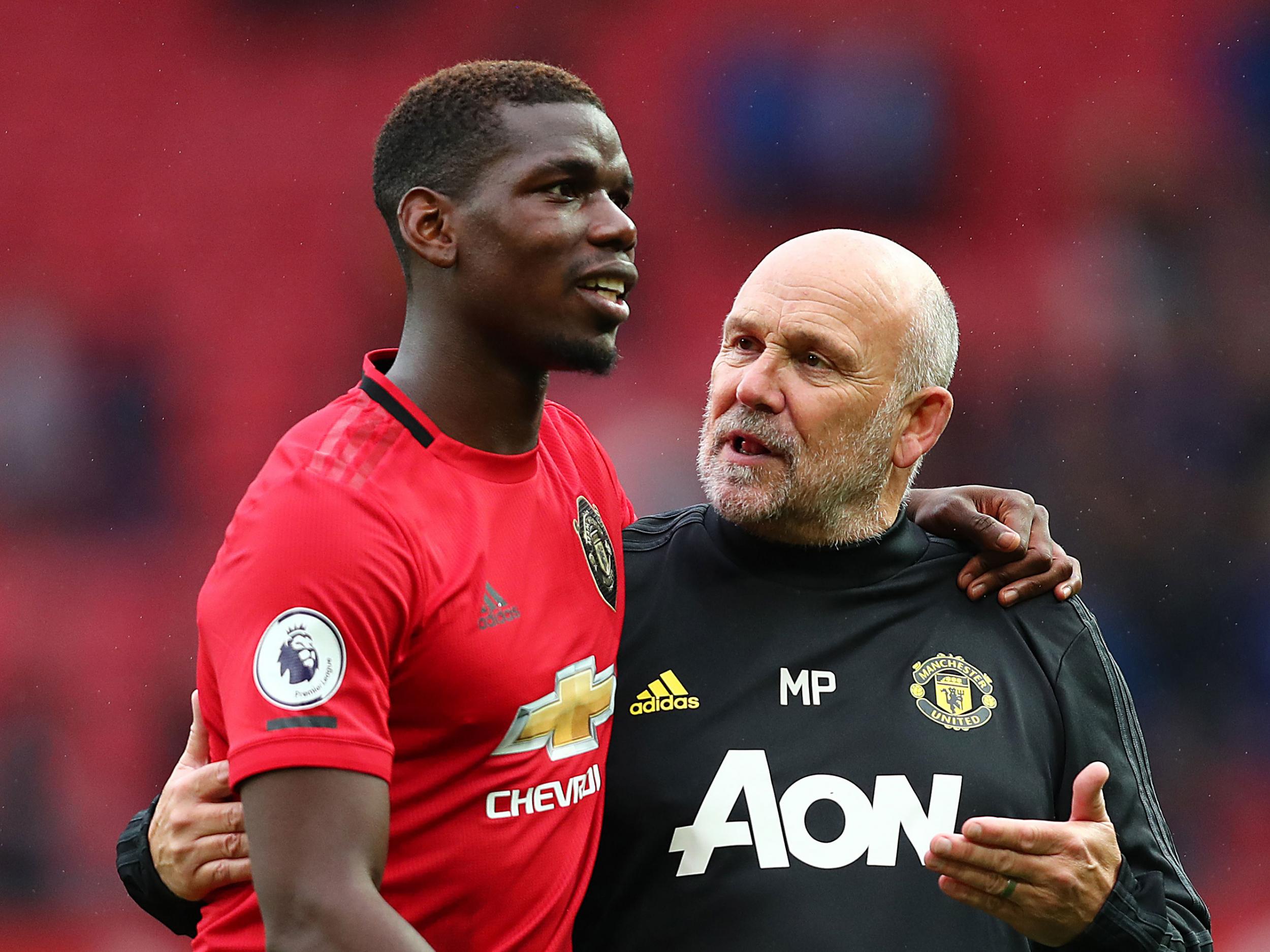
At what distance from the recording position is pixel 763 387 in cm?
272

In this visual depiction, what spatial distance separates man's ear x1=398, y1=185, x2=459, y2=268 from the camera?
2076 millimetres

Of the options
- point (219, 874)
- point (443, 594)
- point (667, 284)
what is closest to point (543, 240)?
point (443, 594)

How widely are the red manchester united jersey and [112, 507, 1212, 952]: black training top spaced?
256 millimetres

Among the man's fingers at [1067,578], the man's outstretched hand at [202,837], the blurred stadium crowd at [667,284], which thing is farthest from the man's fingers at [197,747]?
the blurred stadium crowd at [667,284]

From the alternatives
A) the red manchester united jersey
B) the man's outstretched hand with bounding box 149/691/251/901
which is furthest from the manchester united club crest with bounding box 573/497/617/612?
the man's outstretched hand with bounding box 149/691/251/901

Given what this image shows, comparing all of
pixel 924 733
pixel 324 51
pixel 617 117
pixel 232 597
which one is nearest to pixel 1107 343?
pixel 617 117

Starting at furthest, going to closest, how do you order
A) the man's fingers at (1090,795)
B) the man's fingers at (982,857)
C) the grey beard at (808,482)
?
1. the grey beard at (808,482)
2. the man's fingers at (1090,795)
3. the man's fingers at (982,857)

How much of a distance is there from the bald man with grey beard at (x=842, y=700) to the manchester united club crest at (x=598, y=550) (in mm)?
313

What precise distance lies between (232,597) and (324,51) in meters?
6.60

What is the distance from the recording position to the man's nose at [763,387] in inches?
107

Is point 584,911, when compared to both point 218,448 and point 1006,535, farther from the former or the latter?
point 218,448

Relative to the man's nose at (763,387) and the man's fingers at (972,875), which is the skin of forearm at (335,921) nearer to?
the man's fingers at (972,875)

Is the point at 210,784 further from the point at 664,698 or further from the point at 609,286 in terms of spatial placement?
the point at 609,286

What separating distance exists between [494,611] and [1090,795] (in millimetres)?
996
